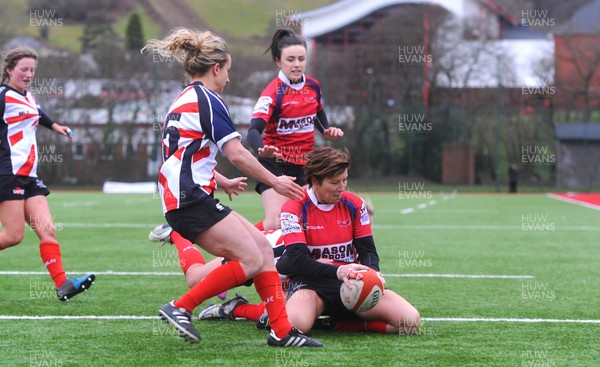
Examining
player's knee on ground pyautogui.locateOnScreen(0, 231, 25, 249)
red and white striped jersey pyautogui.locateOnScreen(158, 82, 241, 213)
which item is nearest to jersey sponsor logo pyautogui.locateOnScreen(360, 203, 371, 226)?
red and white striped jersey pyautogui.locateOnScreen(158, 82, 241, 213)

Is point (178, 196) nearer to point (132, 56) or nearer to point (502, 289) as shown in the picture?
point (502, 289)

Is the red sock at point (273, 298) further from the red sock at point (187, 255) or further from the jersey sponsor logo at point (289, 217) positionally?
the red sock at point (187, 255)

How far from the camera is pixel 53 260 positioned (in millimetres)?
6922

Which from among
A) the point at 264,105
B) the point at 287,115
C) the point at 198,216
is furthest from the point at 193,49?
the point at 287,115

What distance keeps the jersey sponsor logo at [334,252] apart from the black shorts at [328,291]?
0.56 feet

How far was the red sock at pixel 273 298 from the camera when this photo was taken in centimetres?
491

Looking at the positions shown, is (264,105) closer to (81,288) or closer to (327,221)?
(327,221)

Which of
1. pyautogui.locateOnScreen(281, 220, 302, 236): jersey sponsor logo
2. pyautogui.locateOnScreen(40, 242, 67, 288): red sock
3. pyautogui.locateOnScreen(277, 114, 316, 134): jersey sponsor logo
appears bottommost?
pyautogui.locateOnScreen(40, 242, 67, 288): red sock

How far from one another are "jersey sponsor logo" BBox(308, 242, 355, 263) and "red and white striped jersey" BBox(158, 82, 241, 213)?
1019mm

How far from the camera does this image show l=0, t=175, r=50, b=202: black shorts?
6.65 m

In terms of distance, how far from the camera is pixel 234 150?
4.67 metres

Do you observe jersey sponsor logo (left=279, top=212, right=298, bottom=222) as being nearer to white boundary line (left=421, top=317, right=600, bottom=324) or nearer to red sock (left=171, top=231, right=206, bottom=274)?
red sock (left=171, top=231, right=206, bottom=274)

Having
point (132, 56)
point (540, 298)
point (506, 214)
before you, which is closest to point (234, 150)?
point (540, 298)

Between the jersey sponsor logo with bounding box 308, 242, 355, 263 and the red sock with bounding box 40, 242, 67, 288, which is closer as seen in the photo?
the jersey sponsor logo with bounding box 308, 242, 355, 263
